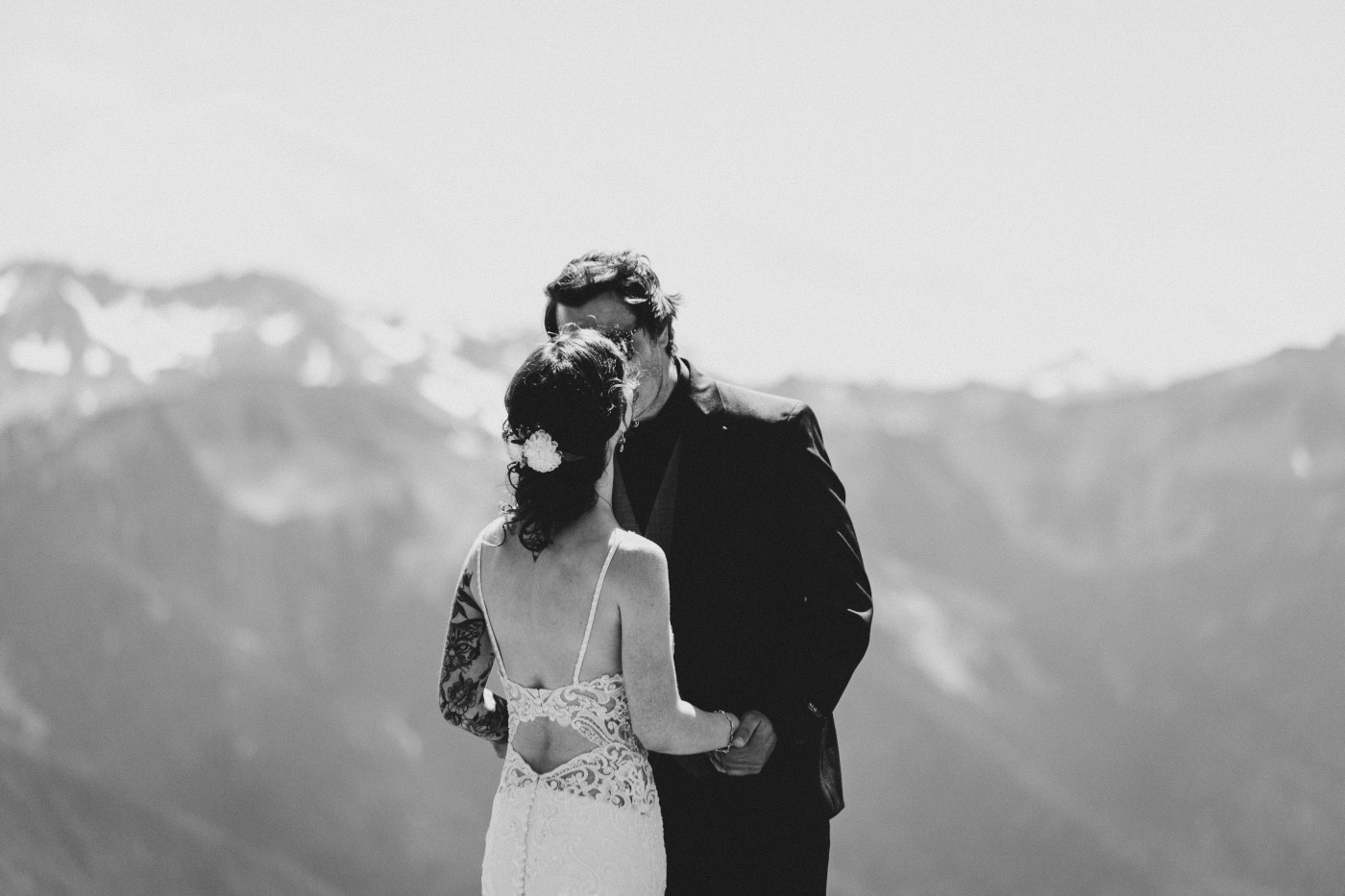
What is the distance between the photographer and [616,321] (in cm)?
275

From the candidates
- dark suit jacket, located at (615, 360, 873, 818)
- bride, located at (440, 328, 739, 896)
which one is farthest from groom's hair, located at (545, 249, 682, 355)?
dark suit jacket, located at (615, 360, 873, 818)

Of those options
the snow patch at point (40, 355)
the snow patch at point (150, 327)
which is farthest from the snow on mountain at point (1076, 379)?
the snow patch at point (40, 355)

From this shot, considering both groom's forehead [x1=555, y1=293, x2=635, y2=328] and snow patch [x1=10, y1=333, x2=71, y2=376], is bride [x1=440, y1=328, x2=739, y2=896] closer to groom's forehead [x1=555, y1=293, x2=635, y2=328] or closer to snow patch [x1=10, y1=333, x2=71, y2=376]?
groom's forehead [x1=555, y1=293, x2=635, y2=328]

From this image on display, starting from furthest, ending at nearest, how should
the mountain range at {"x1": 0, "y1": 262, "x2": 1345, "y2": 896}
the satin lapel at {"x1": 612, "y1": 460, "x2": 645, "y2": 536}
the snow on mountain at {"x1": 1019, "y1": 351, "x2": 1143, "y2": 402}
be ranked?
1. the snow on mountain at {"x1": 1019, "y1": 351, "x2": 1143, "y2": 402}
2. the mountain range at {"x1": 0, "y1": 262, "x2": 1345, "y2": 896}
3. the satin lapel at {"x1": 612, "y1": 460, "x2": 645, "y2": 536}

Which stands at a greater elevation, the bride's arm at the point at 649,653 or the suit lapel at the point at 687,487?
the suit lapel at the point at 687,487

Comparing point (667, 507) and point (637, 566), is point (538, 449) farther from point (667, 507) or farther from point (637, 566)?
point (667, 507)

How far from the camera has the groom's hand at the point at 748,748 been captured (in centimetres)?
267

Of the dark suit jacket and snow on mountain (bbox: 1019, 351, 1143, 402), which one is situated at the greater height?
snow on mountain (bbox: 1019, 351, 1143, 402)

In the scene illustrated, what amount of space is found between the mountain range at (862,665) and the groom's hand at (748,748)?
37.5 m

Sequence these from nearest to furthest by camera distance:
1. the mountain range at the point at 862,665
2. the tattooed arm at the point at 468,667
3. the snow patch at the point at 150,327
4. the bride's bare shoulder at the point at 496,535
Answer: the bride's bare shoulder at the point at 496,535, the tattooed arm at the point at 468,667, the mountain range at the point at 862,665, the snow patch at the point at 150,327

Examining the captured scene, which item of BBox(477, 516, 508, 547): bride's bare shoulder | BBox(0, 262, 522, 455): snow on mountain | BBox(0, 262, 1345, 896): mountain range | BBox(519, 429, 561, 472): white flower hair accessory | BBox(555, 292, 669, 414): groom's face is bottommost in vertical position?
BBox(477, 516, 508, 547): bride's bare shoulder

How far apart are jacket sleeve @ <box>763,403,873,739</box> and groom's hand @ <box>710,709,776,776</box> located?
44mm

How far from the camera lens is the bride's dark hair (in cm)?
244

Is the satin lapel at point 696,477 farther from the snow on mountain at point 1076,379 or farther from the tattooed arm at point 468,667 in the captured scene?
the snow on mountain at point 1076,379
